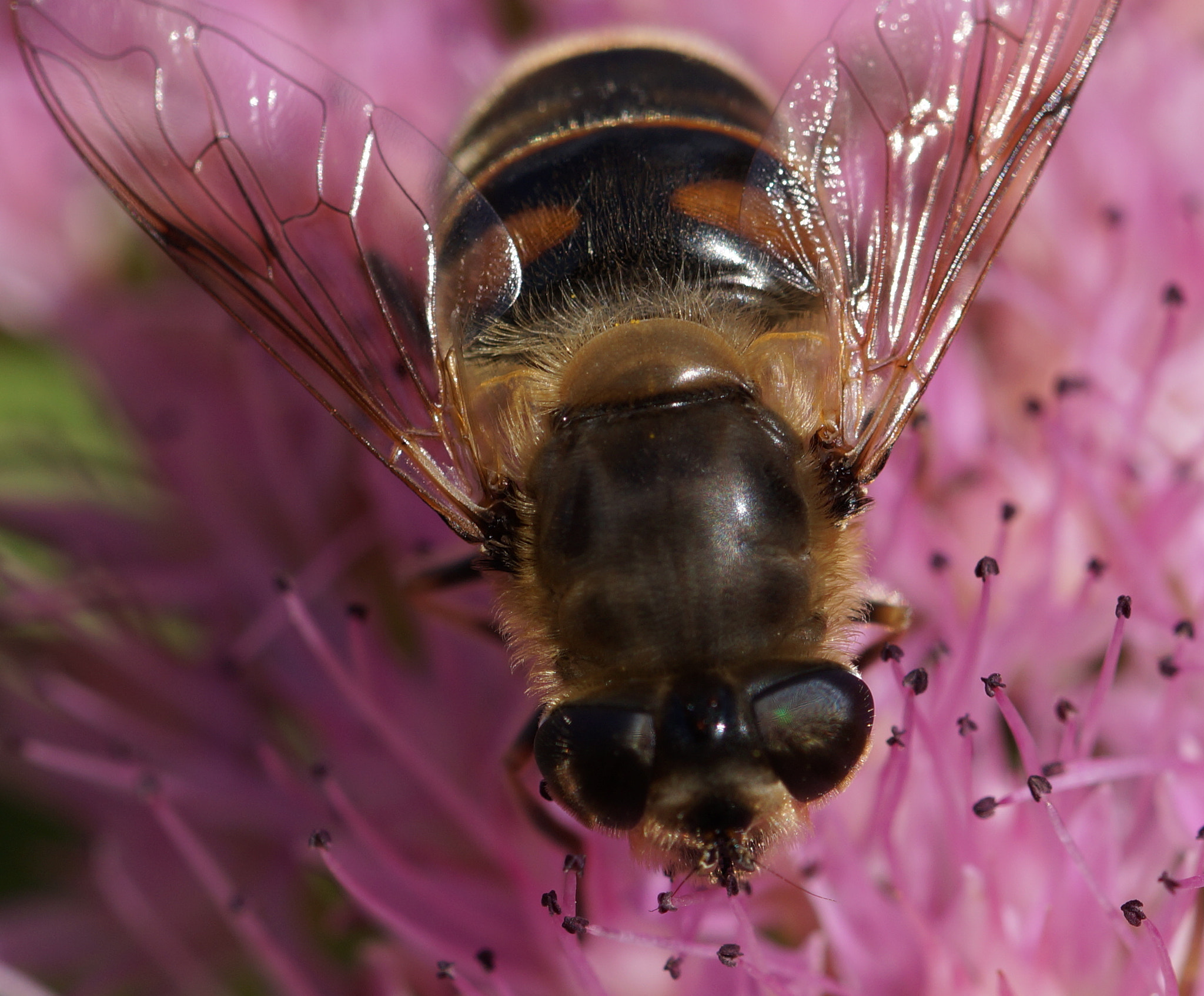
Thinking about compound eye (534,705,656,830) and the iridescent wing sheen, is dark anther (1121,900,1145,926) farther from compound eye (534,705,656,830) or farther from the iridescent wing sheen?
the iridescent wing sheen

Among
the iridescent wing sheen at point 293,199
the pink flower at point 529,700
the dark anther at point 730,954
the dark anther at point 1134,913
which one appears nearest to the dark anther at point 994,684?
the pink flower at point 529,700

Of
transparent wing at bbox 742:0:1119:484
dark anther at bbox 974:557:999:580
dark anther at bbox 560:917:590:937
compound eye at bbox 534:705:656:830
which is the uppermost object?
transparent wing at bbox 742:0:1119:484

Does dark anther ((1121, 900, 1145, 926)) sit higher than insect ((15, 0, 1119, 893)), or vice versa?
insect ((15, 0, 1119, 893))

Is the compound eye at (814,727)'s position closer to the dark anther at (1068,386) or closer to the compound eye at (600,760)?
the compound eye at (600,760)

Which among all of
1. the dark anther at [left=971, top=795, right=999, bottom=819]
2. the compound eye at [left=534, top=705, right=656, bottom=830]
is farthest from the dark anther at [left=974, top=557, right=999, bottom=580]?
the compound eye at [left=534, top=705, right=656, bottom=830]

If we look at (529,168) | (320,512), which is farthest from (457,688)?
(529,168)

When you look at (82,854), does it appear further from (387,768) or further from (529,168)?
(529,168)
